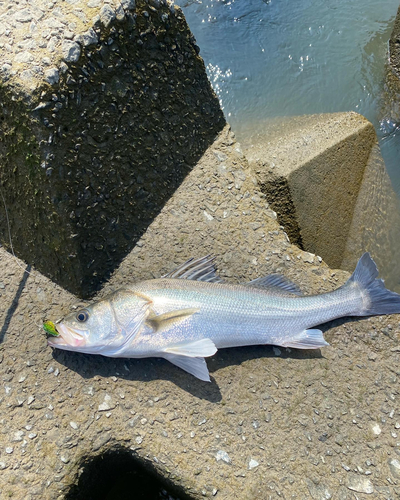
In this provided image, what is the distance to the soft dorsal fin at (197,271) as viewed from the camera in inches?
114

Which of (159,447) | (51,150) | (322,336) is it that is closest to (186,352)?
(159,447)

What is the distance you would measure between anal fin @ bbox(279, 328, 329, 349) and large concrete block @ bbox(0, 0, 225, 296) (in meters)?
1.33

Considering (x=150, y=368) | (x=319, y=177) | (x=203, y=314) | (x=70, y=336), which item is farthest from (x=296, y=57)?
(x=70, y=336)

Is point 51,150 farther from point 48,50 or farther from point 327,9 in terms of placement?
point 327,9

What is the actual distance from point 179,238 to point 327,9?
5412 millimetres

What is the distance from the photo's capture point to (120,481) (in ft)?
10.1

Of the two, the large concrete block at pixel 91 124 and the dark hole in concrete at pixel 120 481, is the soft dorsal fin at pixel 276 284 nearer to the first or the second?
the large concrete block at pixel 91 124

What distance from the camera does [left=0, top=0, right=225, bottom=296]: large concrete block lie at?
93.2 inches

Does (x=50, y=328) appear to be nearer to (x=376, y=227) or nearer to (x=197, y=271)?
(x=197, y=271)

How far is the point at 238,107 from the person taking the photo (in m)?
5.64

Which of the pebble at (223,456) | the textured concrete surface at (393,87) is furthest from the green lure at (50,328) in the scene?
the textured concrete surface at (393,87)

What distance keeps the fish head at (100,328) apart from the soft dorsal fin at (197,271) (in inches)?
15.2

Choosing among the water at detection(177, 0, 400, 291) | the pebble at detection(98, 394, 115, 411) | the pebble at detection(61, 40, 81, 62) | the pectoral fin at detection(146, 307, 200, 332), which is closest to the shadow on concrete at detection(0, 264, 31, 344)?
the pebble at detection(98, 394, 115, 411)

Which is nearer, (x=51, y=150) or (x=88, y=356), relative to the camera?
(x=51, y=150)
